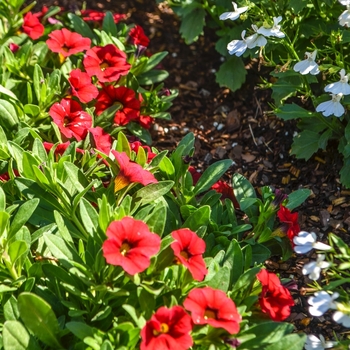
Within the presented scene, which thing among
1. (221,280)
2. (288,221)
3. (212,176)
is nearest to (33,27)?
(212,176)

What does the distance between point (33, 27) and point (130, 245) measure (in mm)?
1876

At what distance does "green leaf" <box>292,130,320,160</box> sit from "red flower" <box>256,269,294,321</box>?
1014 mm

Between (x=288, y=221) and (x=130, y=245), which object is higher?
(x=130, y=245)

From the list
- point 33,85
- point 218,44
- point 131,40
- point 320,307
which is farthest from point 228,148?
point 320,307

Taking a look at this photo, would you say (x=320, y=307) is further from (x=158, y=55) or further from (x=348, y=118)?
(x=158, y=55)

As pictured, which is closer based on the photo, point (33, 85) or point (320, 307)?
point (320, 307)

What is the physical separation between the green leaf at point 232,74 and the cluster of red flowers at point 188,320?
5.80ft

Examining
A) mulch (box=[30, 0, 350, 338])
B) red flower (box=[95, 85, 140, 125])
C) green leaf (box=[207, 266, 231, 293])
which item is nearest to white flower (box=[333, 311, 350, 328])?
green leaf (box=[207, 266, 231, 293])

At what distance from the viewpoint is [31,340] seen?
2.10m

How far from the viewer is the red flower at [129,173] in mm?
2319

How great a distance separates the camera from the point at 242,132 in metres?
3.51

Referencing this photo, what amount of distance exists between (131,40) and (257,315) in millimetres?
1979

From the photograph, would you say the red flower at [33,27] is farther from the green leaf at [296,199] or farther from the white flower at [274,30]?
the green leaf at [296,199]

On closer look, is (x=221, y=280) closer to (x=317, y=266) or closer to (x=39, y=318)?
(x=317, y=266)
